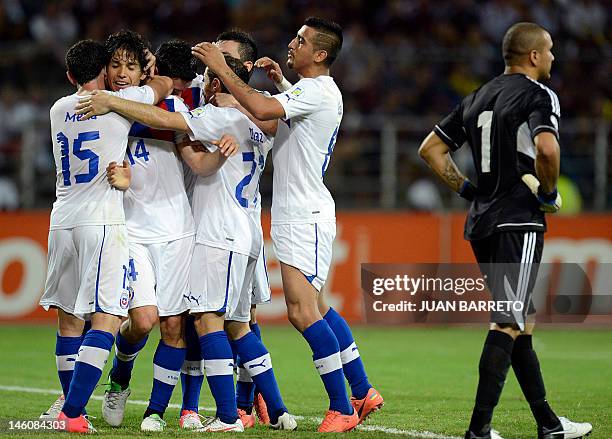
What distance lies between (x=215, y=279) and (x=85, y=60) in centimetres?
158

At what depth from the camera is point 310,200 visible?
22.8ft

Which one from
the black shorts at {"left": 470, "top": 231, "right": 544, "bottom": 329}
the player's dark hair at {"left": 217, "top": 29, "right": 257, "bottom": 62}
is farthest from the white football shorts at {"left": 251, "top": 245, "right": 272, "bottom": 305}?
the black shorts at {"left": 470, "top": 231, "right": 544, "bottom": 329}

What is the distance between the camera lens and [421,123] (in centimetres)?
1617

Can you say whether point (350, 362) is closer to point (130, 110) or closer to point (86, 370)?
point (86, 370)

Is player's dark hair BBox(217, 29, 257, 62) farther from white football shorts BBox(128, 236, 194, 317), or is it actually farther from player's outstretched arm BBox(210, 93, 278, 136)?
white football shorts BBox(128, 236, 194, 317)

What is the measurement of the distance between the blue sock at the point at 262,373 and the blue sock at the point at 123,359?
0.72 metres

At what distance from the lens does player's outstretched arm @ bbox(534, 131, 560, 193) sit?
5.80m

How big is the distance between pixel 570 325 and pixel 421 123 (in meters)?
3.69

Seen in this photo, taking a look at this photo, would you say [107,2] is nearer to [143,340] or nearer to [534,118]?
[143,340]

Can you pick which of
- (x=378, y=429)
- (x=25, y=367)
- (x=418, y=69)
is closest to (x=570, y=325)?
(x=418, y=69)

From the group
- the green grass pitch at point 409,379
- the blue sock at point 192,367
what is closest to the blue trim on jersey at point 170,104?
the blue sock at point 192,367

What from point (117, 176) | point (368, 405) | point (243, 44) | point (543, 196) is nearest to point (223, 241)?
point (117, 176)

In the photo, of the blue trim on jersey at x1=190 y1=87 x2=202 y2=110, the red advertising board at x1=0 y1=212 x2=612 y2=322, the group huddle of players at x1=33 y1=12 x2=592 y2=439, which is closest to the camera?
the group huddle of players at x1=33 y1=12 x2=592 y2=439

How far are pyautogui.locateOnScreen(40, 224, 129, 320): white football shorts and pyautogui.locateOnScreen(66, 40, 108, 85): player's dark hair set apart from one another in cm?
95
